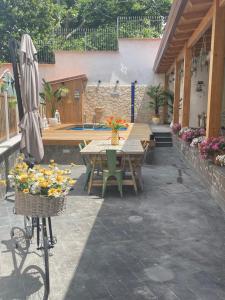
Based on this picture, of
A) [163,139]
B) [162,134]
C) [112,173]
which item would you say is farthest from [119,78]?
[112,173]

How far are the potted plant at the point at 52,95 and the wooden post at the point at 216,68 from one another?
1022cm

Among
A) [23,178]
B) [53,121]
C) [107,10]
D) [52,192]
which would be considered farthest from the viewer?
[107,10]

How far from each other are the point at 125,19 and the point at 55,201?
19.1 meters

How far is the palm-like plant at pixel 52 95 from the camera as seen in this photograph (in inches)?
611

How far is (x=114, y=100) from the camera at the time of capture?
58.1ft

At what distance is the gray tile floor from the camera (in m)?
2.97

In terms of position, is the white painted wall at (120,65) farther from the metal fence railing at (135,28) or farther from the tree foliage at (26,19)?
the tree foliage at (26,19)

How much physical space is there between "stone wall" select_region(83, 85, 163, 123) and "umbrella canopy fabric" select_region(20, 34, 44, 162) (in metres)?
13.2

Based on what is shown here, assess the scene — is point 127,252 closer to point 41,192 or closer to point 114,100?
point 41,192

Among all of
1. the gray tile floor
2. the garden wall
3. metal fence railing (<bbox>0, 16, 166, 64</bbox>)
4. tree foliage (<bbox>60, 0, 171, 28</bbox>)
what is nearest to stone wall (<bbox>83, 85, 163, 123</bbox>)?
metal fence railing (<bbox>0, 16, 166, 64</bbox>)

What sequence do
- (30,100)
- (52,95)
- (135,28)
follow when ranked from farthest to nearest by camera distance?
1. (135,28)
2. (52,95)
3. (30,100)

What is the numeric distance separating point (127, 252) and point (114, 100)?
1449 centimetres

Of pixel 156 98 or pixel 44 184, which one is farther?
pixel 156 98

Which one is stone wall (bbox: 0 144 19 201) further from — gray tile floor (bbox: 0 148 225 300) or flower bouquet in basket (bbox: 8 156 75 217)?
flower bouquet in basket (bbox: 8 156 75 217)
